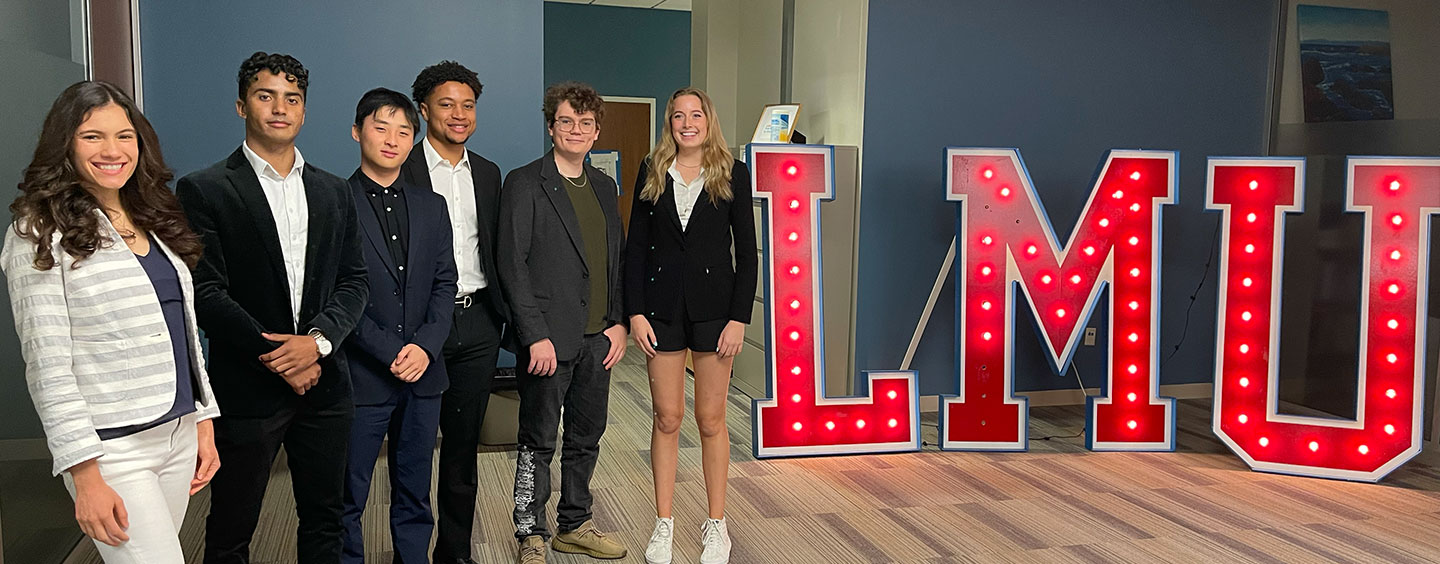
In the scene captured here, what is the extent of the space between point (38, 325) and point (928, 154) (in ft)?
12.2

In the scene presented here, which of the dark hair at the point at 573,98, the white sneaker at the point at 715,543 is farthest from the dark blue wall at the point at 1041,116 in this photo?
the dark hair at the point at 573,98

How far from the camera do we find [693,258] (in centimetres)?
265

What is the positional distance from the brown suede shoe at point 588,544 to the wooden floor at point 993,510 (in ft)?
0.15

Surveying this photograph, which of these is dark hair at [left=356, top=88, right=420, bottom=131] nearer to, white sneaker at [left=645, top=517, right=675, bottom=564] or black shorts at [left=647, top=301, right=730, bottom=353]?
black shorts at [left=647, top=301, right=730, bottom=353]

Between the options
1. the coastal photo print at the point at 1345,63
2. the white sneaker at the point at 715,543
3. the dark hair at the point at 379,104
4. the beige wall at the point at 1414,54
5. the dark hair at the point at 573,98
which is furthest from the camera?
the coastal photo print at the point at 1345,63

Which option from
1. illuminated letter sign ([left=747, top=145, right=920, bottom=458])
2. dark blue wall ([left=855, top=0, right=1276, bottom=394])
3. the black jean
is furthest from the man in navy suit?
dark blue wall ([left=855, top=0, right=1276, bottom=394])

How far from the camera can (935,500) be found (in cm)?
343

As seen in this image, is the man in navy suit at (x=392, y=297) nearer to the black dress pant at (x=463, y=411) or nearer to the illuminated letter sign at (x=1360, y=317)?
the black dress pant at (x=463, y=411)

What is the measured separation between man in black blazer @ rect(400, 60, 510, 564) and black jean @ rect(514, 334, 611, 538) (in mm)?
168

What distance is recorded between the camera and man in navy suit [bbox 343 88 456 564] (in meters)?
2.27

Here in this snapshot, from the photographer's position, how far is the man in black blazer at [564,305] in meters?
2.56

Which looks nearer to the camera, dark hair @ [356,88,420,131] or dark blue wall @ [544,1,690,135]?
dark hair @ [356,88,420,131]

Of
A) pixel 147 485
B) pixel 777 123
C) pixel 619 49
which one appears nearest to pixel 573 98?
pixel 147 485

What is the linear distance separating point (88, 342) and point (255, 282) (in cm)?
48
